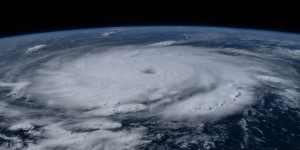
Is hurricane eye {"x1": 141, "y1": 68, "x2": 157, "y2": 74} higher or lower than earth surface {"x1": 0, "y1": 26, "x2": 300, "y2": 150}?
higher

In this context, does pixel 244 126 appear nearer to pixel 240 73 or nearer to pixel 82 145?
pixel 82 145

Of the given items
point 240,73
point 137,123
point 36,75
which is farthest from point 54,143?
point 240,73

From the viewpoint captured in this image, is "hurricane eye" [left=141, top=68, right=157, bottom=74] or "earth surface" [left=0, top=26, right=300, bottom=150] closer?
"earth surface" [left=0, top=26, right=300, bottom=150]

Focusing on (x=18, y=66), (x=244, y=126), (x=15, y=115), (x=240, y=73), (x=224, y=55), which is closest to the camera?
(x=244, y=126)

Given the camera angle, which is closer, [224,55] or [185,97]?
[185,97]

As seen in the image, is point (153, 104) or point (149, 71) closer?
point (153, 104)

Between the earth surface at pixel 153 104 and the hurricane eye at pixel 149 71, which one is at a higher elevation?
the hurricane eye at pixel 149 71

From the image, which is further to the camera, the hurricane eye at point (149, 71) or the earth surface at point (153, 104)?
the hurricane eye at point (149, 71)

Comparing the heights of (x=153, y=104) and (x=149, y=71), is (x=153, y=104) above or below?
below
